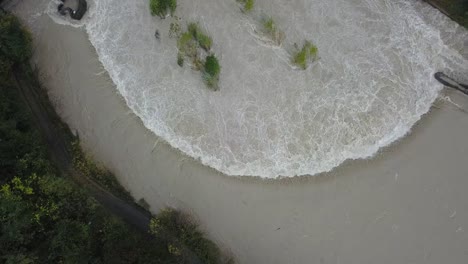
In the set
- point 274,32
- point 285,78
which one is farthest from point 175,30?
point 285,78

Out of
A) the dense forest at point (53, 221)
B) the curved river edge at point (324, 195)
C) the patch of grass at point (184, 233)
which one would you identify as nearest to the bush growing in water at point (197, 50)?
the curved river edge at point (324, 195)

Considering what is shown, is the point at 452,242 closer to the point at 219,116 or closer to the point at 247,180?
the point at 247,180

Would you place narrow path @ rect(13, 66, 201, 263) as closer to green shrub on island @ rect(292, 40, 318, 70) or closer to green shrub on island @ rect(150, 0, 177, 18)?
green shrub on island @ rect(150, 0, 177, 18)

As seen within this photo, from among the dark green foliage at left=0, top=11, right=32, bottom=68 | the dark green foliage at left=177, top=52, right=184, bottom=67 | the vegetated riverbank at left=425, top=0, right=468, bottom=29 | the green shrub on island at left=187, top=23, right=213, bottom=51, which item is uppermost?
the vegetated riverbank at left=425, top=0, right=468, bottom=29

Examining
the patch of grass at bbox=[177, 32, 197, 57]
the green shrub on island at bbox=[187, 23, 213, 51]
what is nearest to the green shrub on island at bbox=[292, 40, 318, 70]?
the green shrub on island at bbox=[187, 23, 213, 51]

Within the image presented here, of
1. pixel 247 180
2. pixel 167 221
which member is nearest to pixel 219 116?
pixel 247 180

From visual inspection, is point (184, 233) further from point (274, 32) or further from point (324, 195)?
point (274, 32)

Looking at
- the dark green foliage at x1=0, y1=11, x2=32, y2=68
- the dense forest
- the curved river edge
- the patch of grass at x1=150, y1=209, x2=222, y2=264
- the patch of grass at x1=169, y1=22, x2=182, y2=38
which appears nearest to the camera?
the dense forest
